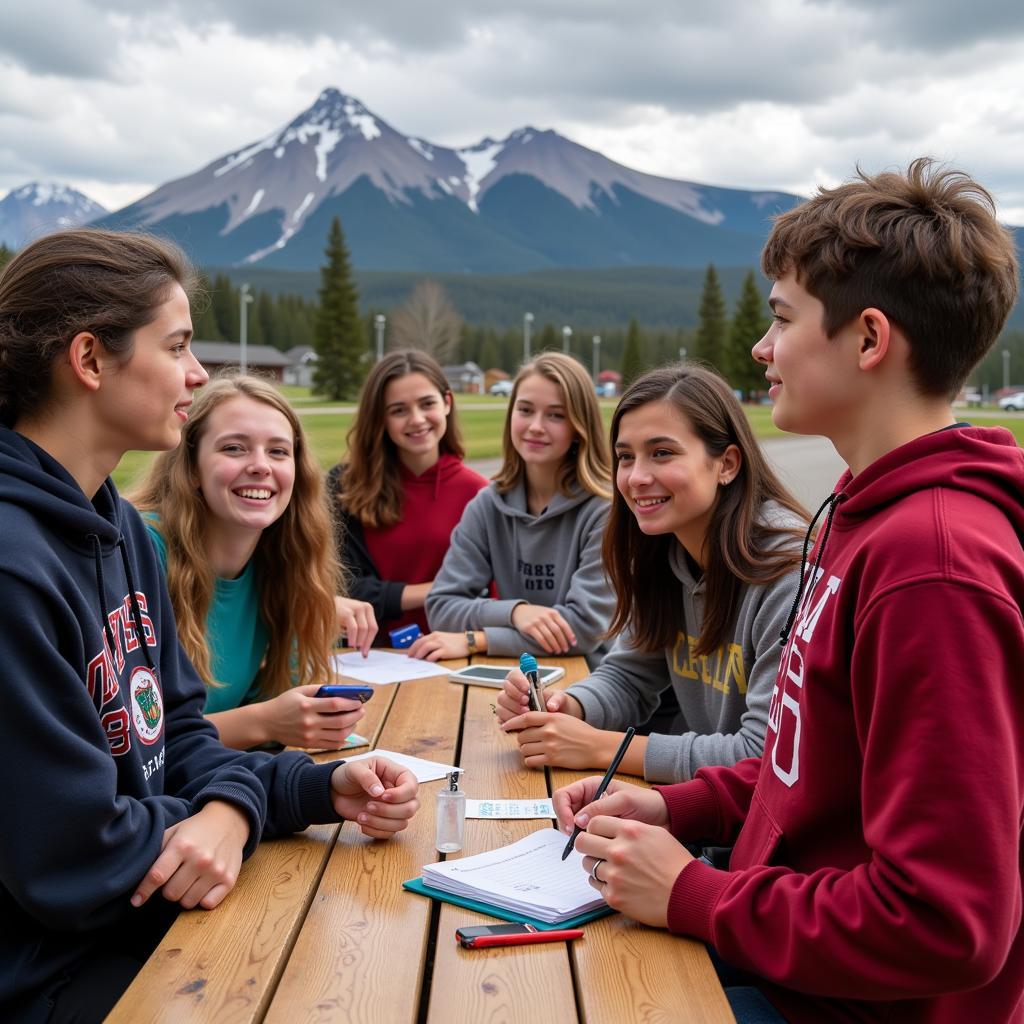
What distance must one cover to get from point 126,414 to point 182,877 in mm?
846

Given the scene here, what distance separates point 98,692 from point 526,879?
82cm

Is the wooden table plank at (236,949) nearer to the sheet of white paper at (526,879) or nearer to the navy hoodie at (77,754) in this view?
the navy hoodie at (77,754)

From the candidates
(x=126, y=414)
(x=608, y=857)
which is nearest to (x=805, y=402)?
(x=608, y=857)

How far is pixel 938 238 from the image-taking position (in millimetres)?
1568

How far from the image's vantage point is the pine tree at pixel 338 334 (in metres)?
61.4

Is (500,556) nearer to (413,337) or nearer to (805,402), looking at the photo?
(805,402)

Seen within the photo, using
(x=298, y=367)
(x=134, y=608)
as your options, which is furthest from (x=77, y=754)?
(x=298, y=367)

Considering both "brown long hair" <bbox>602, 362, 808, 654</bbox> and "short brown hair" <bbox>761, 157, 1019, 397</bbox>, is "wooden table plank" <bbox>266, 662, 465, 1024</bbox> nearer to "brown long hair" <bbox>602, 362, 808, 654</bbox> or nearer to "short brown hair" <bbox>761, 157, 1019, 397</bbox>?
"brown long hair" <bbox>602, 362, 808, 654</bbox>

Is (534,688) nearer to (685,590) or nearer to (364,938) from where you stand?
(685,590)

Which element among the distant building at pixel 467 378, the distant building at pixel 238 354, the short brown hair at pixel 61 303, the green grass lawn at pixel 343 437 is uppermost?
the short brown hair at pixel 61 303

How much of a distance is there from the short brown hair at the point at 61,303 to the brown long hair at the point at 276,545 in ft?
3.88

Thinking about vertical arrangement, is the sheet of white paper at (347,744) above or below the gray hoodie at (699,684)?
below

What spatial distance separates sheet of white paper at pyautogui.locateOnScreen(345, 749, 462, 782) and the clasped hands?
0.89 feet

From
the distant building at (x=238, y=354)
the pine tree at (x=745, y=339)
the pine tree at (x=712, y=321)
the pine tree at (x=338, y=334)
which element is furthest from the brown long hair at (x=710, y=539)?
the distant building at (x=238, y=354)
